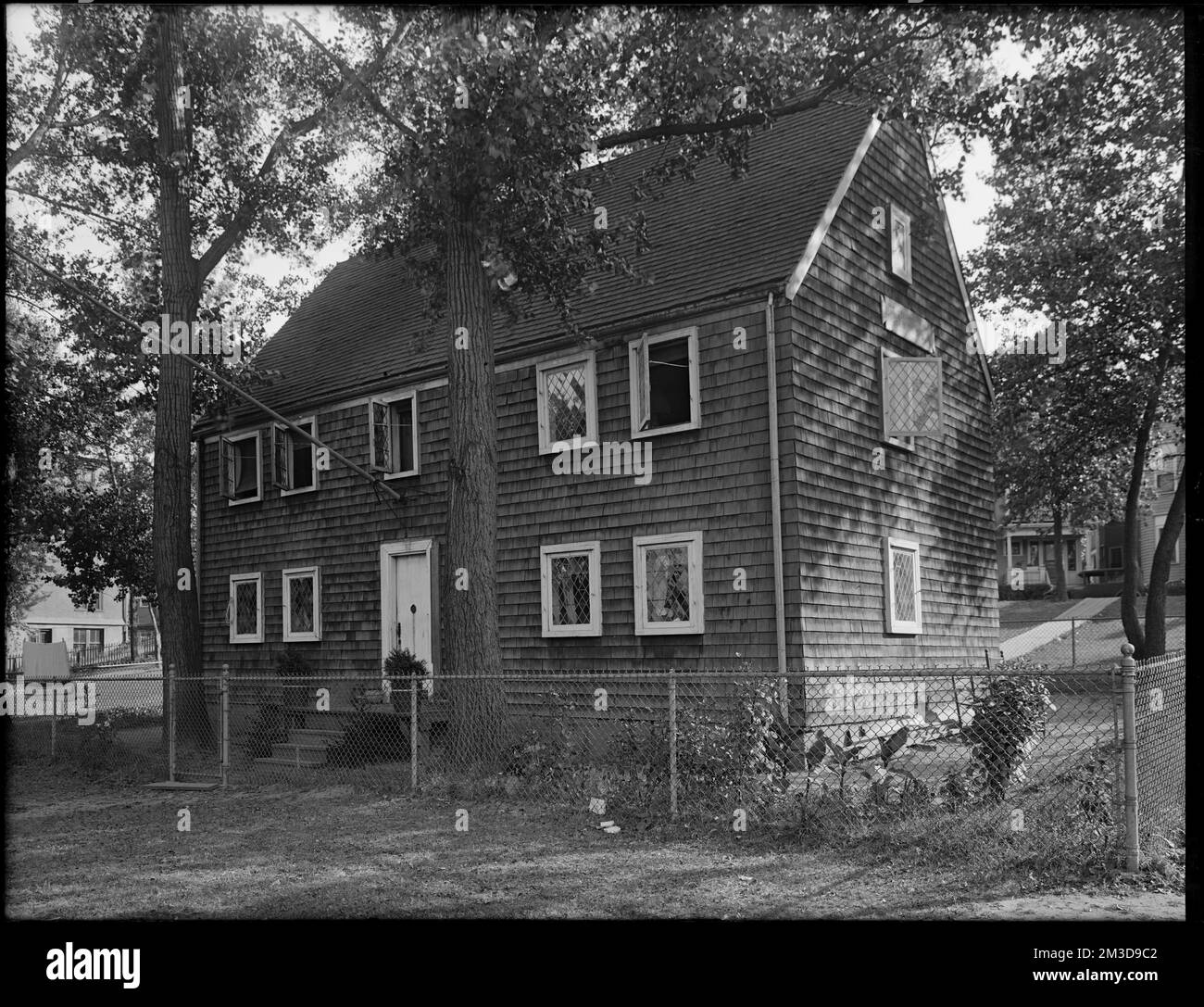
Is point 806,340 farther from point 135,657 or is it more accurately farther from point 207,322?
point 135,657

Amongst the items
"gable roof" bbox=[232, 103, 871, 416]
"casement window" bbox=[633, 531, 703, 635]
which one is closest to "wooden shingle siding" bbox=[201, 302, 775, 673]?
"casement window" bbox=[633, 531, 703, 635]

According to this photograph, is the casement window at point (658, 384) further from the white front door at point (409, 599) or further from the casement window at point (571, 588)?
the white front door at point (409, 599)

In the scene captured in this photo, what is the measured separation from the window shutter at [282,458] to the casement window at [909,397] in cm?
1070

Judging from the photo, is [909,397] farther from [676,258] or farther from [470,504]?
[470,504]

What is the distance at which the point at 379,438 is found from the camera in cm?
1931

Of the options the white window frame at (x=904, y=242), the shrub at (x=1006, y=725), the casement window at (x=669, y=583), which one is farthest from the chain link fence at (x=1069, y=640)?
the shrub at (x=1006, y=725)

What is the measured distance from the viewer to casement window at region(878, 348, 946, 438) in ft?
54.9

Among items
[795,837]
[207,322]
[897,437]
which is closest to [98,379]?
[207,322]

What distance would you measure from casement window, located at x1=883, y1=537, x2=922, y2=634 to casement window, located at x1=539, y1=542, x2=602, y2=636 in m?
4.16

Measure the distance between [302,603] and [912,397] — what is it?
11241 millimetres

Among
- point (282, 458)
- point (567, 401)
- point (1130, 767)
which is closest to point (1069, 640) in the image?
point (567, 401)

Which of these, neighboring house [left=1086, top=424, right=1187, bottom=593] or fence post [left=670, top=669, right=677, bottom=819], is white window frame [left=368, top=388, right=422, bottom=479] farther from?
neighboring house [left=1086, top=424, right=1187, bottom=593]

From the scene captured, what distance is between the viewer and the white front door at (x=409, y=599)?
60.1ft

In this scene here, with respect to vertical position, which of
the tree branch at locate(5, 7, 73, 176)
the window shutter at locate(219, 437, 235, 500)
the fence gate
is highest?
the tree branch at locate(5, 7, 73, 176)
